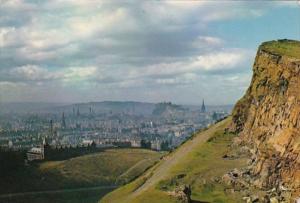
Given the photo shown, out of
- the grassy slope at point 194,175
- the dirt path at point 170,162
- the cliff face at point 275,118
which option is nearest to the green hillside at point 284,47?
the cliff face at point 275,118

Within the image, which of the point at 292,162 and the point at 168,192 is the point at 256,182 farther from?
the point at 168,192

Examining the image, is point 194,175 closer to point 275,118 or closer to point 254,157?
point 254,157

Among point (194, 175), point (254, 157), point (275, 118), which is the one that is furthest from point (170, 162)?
point (275, 118)

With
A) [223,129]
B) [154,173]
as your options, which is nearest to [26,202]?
[154,173]

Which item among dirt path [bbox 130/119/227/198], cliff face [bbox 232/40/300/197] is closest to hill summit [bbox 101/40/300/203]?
cliff face [bbox 232/40/300/197]

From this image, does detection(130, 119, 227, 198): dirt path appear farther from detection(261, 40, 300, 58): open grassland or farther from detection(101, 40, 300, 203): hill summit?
detection(261, 40, 300, 58): open grassland

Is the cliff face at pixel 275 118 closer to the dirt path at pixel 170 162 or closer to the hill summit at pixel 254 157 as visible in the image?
the hill summit at pixel 254 157

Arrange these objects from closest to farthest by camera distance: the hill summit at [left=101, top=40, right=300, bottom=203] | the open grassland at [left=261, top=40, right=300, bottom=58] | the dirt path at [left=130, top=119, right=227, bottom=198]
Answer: the hill summit at [left=101, top=40, right=300, bottom=203]
the dirt path at [left=130, top=119, right=227, bottom=198]
the open grassland at [left=261, top=40, right=300, bottom=58]
